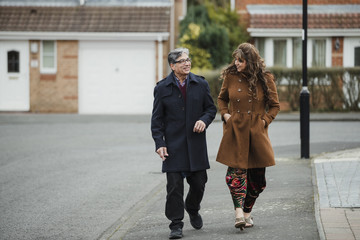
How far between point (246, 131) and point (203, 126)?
0.43m

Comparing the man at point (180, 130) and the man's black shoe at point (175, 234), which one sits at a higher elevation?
the man at point (180, 130)

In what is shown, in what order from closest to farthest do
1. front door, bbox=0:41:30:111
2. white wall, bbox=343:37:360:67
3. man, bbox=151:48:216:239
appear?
man, bbox=151:48:216:239 < front door, bbox=0:41:30:111 < white wall, bbox=343:37:360:67

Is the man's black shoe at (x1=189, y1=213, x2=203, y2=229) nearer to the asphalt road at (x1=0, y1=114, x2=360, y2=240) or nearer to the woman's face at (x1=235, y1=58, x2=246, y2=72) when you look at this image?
the asphalt road at (x1=0, y1=114, x2=360, y2=240)

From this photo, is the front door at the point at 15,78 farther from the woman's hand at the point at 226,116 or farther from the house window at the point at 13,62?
the woman's hand at the point at 226,116

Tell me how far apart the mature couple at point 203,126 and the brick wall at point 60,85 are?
795 inches

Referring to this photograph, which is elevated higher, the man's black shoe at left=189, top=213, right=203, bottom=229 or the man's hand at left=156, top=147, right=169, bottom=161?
the man's hand at left=156, top=147, right=169, bottom=161

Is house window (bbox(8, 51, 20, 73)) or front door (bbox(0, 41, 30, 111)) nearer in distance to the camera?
front door (bbox(0, 41, 30, 111))

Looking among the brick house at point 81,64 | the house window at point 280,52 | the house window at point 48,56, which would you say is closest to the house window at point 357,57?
the house window at point 280,52

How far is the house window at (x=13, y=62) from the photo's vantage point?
26.9m

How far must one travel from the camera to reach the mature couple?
6574 mm

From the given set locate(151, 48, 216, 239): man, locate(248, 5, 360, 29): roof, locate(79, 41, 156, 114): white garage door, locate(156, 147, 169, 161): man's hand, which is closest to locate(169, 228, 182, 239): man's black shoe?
locate(151, 48, 216, 239): man

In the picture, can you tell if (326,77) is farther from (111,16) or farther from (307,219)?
(307,219)

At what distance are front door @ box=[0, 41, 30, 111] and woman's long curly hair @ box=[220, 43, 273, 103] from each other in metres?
21.1

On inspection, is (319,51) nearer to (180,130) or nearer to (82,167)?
(82,167)
